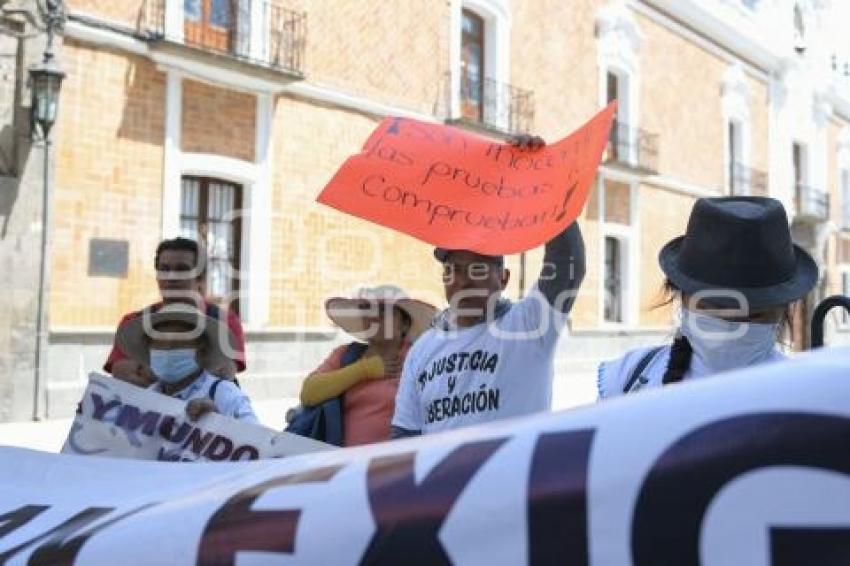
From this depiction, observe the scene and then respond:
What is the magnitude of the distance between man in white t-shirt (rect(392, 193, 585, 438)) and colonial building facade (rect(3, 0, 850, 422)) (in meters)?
3.63

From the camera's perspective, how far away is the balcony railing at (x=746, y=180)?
2511cm

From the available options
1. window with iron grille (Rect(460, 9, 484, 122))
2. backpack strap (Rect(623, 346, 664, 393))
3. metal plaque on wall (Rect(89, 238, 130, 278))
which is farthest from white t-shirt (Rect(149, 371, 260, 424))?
window with iron grille (Rect(460, 9, 484, 122))

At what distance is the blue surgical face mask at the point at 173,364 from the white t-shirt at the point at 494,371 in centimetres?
82

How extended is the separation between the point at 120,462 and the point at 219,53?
10027 mm

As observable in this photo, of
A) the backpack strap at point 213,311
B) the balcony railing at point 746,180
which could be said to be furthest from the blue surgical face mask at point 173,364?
the balcony railing at point 746,180

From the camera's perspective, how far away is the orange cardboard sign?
259 centimetres

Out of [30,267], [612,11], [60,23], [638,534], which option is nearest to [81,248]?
[30,267]

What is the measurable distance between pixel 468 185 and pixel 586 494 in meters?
1.65

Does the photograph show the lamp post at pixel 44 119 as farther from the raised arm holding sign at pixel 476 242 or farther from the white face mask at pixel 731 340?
the white face mask at pixel 731 340

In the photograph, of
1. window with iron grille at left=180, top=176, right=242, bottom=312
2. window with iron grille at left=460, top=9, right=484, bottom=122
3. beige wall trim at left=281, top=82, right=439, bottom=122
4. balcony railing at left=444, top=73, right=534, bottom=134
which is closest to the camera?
window with iron grille at left=180, top=176, right=242, bottom=312

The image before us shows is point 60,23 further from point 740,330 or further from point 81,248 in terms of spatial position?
point 740,330

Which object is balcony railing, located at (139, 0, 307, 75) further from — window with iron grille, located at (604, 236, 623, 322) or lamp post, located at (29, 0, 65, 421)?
window with iron grille, located at (604, 236, 623, 322)

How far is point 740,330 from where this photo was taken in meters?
2.10

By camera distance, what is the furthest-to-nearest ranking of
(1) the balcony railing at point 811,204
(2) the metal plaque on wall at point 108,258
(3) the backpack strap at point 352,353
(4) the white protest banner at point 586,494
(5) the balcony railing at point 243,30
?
1. (1) the balcony railing at point 811,204
2. (5) the balcony railing at point 243,30
3. (2) the metal plaque on wall at point 108,258
4. (3) the backpack strap at point 352,353
5. (4) the white protest banner at point 586,494
